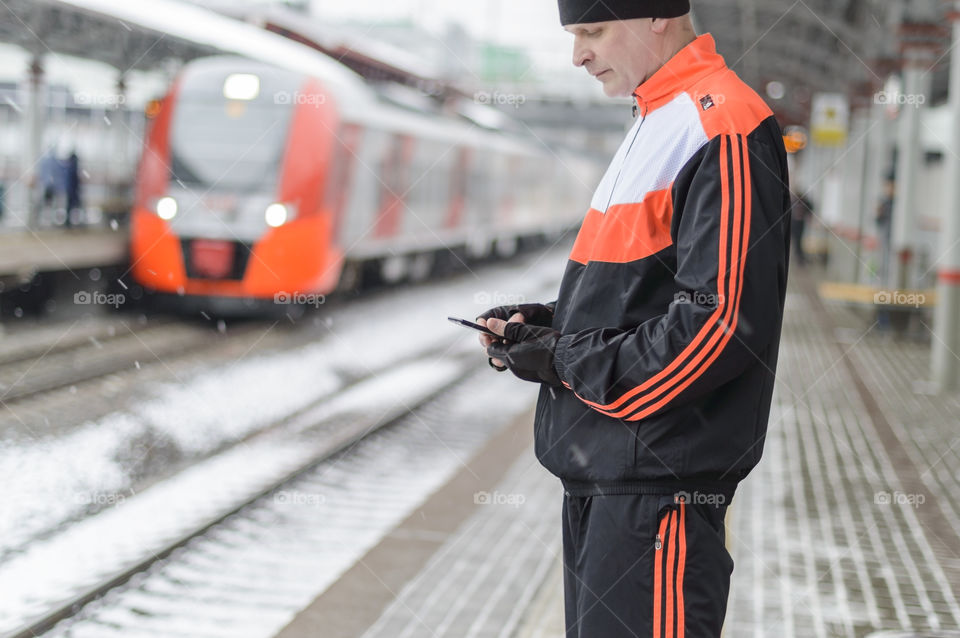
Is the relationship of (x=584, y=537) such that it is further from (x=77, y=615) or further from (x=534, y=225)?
(x=534, y=225)

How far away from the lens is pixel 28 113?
39.6 feet

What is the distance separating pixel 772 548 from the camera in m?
4.96

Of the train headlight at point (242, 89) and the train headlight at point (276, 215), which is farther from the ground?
the train headlight at point (242, 89)

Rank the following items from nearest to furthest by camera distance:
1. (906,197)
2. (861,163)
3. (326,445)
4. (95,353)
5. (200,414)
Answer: (326,445) → (200,414) → (95,353) → (906,197) → (861,163)

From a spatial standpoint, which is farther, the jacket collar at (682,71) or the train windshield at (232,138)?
the train windshield at (232,138)

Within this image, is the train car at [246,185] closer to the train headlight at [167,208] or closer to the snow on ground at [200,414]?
the train headlight at [167,208]

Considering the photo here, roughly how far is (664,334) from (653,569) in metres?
0.38

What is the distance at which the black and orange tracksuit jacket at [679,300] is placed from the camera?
66.2 inches

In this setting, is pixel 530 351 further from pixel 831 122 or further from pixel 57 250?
pixel 831 122

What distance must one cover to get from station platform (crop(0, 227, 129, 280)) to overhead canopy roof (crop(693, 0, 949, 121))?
6.74 m

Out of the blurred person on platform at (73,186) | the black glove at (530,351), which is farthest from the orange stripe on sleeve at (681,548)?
the blurred person on platform at (73,186)

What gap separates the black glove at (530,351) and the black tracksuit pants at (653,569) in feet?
0.76

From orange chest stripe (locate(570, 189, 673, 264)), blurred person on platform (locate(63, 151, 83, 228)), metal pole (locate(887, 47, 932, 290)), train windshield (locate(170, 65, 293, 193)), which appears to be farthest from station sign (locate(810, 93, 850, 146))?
orange chest stripe (locate(570, 189, 673, 264))

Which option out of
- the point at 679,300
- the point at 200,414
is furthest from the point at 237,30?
the point at 679,300
